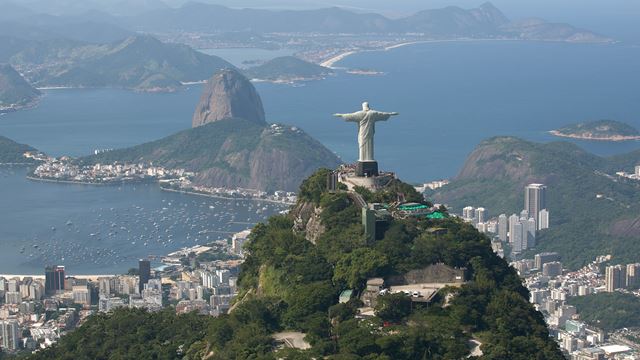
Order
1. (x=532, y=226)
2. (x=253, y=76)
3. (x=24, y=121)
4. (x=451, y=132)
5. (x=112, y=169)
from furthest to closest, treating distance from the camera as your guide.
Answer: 1. (x=253, y=76)
2. (x=24, y=121)
3. (x=451, y=132)
4. (x=112, y=169)
5. (x=532, y=226)

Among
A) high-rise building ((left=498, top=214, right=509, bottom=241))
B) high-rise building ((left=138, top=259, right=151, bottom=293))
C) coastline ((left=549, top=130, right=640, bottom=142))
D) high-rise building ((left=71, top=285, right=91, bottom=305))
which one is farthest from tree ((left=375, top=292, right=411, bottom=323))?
coastline ((left=549, top=130, right=640, bottom=142))

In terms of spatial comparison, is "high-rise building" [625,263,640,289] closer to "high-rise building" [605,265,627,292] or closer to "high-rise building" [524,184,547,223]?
"high-rise building" [605,265,627,292]

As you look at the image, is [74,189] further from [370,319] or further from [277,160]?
[370,319]

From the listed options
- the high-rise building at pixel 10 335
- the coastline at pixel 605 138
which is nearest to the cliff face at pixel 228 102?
the coastline at pixel 605 138

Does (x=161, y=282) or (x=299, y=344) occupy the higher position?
(x=299, y=344)

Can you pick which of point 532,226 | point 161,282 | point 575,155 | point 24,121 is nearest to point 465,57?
point 24,121

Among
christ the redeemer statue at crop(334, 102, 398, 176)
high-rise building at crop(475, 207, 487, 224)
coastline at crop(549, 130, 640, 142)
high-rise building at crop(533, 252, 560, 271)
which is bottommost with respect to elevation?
high-rise building at crop(533, 252, 560, 271)

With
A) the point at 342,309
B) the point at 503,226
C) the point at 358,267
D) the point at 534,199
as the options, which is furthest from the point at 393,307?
the point at 534,199
